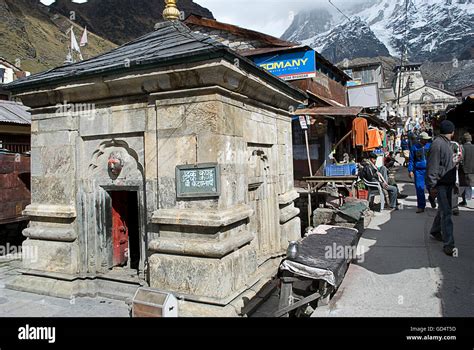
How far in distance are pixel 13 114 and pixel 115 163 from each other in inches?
373

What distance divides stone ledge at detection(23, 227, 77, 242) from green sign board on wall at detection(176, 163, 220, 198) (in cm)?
208

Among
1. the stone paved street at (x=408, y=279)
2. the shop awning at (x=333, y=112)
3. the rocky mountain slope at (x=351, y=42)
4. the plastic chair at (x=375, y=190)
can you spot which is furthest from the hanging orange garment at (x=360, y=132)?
the rocky mountain slope at (x=351, y=42)

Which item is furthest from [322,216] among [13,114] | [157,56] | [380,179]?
[13,114]

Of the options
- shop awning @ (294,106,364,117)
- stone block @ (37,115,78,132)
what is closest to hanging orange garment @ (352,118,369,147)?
shop awning @ (294,106,364,117)

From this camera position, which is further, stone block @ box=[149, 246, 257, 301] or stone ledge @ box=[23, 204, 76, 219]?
stone ledge @ box=[23, 204, 76, 219]

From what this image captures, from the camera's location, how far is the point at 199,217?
455 cm

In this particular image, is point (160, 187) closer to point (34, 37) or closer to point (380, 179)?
point (380, 179)

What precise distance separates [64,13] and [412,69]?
7188cm

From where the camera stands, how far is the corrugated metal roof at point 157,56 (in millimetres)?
4391

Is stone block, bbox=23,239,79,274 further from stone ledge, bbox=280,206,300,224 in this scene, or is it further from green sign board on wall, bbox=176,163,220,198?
stone ledge, bbox=280,206,300,224

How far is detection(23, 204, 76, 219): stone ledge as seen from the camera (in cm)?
553

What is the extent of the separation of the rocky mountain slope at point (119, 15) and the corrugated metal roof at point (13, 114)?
6901cm

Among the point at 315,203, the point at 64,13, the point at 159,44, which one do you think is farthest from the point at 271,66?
the point at 64,13

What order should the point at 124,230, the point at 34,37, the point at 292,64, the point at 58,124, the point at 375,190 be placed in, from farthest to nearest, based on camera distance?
the point at 34,37 → the point at 292,64 → the point at 375,190 → the point at 124,230 → the point at 58,124
